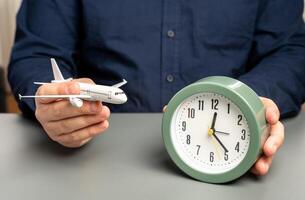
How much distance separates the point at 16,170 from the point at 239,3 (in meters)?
0.65

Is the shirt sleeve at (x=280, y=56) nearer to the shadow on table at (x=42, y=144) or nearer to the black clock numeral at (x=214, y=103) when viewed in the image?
the black clock numeral at (x=214, y=103)

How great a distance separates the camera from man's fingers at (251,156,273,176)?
72 centimetres

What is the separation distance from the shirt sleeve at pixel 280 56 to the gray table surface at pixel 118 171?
0.09m

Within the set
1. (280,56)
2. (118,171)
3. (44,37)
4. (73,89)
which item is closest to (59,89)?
(73,89)

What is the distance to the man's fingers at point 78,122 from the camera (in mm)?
738

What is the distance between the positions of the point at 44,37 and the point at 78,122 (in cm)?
43

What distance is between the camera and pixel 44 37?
1112 mm

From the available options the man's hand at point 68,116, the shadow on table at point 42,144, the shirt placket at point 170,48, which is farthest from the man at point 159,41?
the man's hand at point 68,116

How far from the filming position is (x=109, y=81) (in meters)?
1.12

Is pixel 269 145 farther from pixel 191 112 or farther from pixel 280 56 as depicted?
pixel 280 56

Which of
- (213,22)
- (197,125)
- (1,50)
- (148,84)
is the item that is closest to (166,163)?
(197,125)

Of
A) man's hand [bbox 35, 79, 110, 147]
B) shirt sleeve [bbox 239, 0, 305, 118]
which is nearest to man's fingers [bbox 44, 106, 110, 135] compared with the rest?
man's hand [bbox 35, 79, 110, 147]

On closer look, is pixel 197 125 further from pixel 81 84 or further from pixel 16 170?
pixel 16 170

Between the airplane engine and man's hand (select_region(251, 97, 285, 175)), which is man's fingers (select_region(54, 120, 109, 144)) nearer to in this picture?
the airplane engine
